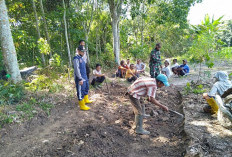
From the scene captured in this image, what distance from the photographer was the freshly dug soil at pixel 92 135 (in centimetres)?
289

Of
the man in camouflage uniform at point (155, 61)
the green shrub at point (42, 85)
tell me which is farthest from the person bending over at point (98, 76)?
the man in camouflage uniform at point (155, 61)

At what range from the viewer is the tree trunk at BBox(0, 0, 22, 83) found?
14.2 feet

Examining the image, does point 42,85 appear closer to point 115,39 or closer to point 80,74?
point 80,74

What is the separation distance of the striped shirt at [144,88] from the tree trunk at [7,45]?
362 cm

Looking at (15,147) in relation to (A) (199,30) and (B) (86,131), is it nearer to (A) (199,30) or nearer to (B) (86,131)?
(B) (86,131)

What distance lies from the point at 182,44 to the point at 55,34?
18045mm

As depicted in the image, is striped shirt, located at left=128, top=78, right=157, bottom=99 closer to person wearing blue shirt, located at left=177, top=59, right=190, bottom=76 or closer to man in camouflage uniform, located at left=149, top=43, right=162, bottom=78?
man in camouflage uniform, located at left=149, top=43, right=162, bottom=78

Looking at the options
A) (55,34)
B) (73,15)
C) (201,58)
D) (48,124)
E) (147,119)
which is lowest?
(147,119)

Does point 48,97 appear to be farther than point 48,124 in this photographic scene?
Yes

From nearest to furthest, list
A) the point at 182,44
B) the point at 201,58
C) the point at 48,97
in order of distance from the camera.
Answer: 1. the point at 48,97
2. the point at 201,58
3. the point at 182,44

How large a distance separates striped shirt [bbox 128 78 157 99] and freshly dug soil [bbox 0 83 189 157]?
1.03 m

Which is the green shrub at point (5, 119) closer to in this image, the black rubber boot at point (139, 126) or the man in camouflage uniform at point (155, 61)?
the black rubber boot at point (139, 126)

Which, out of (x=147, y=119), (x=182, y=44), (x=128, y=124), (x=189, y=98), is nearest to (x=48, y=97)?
(x=128, y=124)

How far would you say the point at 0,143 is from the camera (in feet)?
9.80
